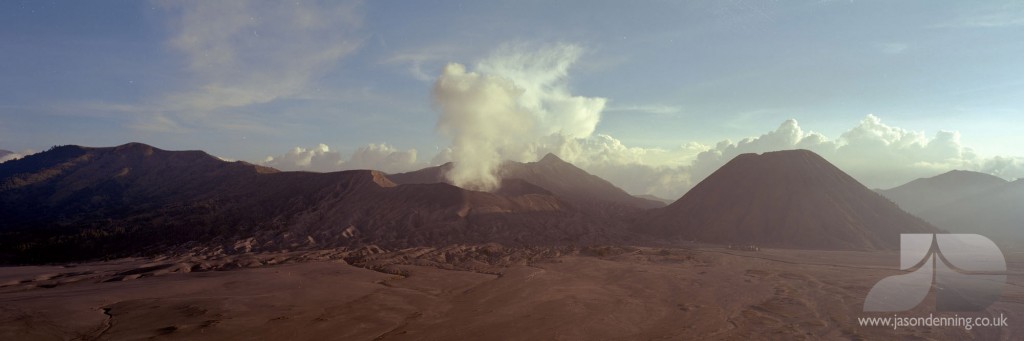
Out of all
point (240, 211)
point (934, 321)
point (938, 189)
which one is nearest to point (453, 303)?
point (934, 321)

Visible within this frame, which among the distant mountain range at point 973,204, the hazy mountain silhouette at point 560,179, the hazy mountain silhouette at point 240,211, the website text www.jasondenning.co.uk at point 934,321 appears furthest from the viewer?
the hazy mountain silhouette at point 560,179

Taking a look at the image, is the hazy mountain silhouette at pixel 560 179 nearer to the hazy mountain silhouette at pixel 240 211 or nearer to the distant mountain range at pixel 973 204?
the hazy mountain silhouette at pixel 240 211

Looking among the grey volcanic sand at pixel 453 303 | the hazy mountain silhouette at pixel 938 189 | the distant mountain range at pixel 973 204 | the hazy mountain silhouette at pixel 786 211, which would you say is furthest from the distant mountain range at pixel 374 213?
the hazy mountain silhouette at pixel 938 189

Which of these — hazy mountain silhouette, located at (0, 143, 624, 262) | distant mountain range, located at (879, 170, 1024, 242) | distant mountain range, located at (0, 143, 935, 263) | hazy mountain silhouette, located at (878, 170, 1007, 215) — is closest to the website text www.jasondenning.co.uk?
distant mountain range, located at (0, 143, 935, 263)

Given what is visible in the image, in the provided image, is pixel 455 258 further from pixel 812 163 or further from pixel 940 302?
pixel 812 163

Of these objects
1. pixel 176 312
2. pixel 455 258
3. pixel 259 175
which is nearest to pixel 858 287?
pixel 455 258

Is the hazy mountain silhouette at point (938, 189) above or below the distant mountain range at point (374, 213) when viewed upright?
above

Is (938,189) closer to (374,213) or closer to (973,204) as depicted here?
(973,204)
